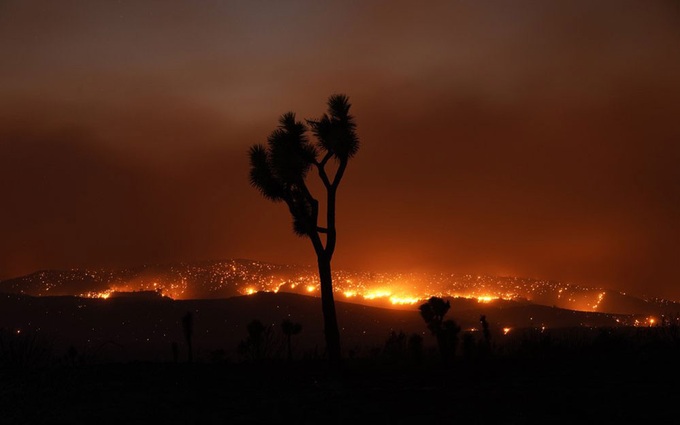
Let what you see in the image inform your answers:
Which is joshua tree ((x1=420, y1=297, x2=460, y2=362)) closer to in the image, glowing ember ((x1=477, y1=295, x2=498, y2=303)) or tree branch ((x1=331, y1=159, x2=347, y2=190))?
tree branch ((x1=331, y1=159, x2=347, y2=190))

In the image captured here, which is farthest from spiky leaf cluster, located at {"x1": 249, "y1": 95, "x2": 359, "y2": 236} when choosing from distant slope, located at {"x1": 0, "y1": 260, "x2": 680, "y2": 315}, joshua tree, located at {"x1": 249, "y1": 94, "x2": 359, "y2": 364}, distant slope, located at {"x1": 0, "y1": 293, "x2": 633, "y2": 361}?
distant slope, located at {"x1": 0, "y1": 260, "x2": 680, "y2": 315}

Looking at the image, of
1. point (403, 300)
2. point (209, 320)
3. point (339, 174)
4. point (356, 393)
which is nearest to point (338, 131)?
point (339, 174)

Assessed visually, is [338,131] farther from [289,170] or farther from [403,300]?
[403,300]

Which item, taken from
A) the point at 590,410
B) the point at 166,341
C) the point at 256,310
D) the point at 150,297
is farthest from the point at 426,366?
the point at 150,297

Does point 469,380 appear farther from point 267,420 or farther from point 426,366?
point 267,420

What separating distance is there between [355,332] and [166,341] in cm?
1074

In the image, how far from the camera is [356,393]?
1345 centimetres

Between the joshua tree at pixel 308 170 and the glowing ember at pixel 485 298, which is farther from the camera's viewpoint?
the glowing ember at pixel 485 298

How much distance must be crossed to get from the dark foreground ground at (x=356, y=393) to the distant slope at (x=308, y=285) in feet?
141

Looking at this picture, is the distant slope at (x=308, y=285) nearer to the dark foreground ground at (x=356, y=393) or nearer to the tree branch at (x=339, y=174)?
the tree branch at (x=339, y=174)

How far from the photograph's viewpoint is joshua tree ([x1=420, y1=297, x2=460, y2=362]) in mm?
18234

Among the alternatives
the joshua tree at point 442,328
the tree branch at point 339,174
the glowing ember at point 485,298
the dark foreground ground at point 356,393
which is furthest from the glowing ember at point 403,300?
the dark foreground ground at point 356,393

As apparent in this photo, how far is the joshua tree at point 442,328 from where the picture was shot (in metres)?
18.2

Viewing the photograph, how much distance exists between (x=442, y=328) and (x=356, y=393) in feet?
24.1
